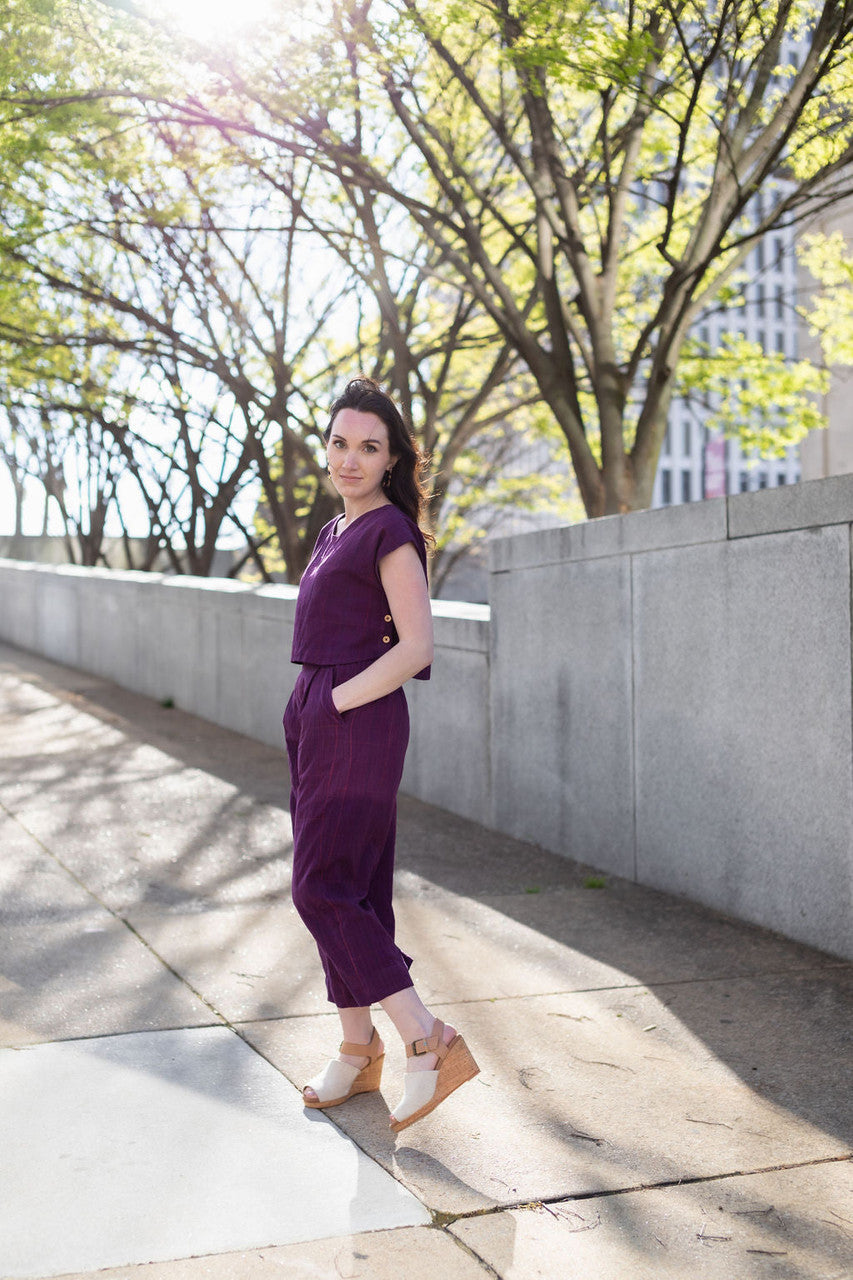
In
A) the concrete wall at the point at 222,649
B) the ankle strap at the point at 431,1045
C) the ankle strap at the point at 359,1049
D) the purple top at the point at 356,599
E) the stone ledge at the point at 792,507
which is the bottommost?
the ankle strap at the point at 359,1049

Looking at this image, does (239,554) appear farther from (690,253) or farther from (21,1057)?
(21,1057)

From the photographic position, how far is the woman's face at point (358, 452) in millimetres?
3492

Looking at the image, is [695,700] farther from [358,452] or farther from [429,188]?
[429,188]

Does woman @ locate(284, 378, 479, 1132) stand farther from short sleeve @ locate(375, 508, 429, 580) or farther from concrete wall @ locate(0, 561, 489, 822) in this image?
concrete wall @ locate(0, 561, 489, 822)

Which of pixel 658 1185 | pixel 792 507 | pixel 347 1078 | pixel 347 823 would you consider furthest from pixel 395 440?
pixel 792 507

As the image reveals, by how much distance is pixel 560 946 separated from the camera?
523 centimetres

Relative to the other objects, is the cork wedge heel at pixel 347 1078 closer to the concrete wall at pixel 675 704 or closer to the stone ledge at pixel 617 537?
the concrete wall at pixel 675 704

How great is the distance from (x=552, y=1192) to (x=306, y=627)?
1462 millimetres

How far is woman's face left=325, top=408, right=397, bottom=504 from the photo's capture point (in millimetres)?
3492

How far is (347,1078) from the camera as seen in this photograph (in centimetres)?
357

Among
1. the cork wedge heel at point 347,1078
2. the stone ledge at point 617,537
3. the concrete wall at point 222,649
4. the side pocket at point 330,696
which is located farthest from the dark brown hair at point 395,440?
the concrete wall at point 222,649

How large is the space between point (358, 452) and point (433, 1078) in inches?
62.2

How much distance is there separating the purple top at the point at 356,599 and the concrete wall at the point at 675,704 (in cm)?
212

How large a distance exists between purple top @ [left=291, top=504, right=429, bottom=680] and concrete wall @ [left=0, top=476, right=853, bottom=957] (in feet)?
6.94
